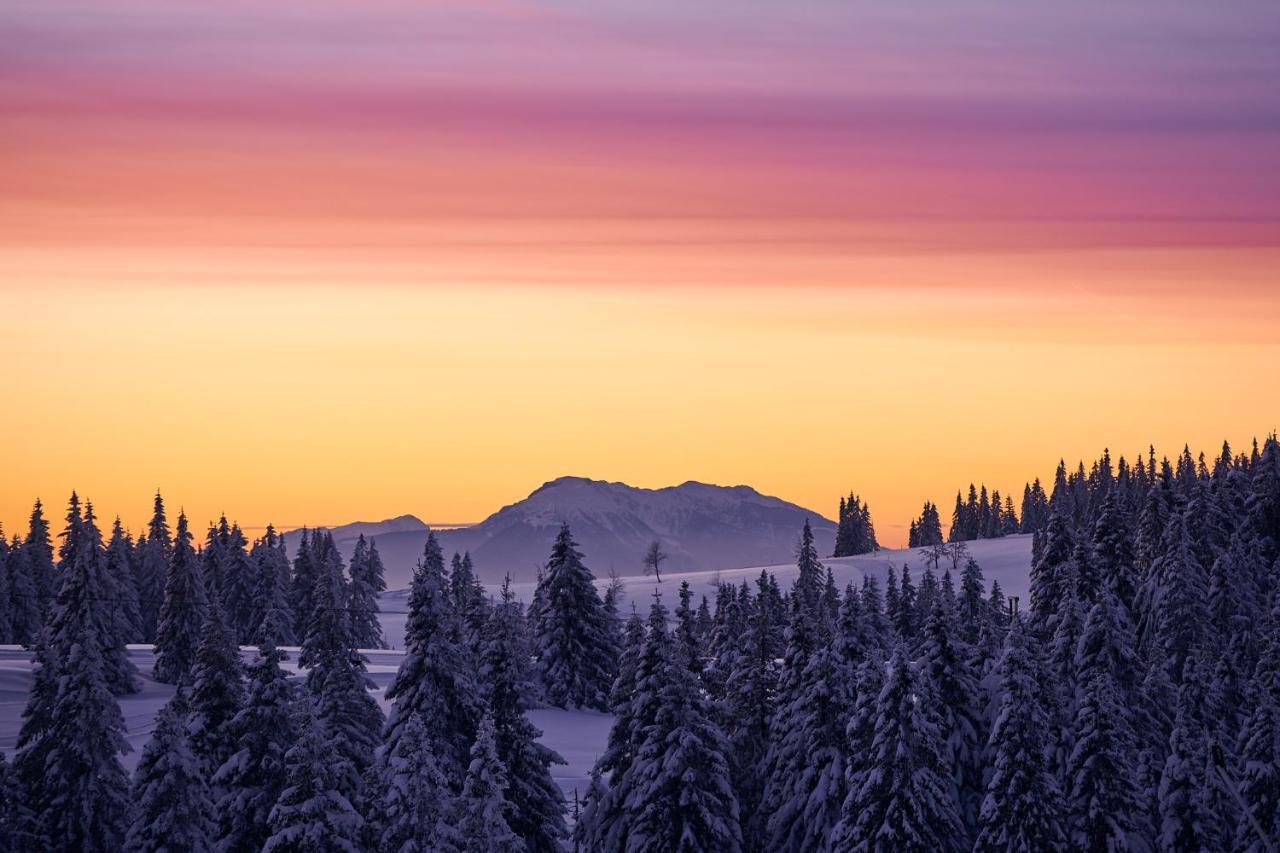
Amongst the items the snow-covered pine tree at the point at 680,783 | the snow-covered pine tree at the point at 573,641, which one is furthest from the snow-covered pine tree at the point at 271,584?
the snow-covered pine tree at the point at 680,783

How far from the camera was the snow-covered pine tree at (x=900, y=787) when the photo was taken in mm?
48688

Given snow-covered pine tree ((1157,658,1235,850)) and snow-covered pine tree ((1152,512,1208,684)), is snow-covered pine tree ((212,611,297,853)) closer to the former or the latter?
snow-covered pine tree ((1157,658,1235,850))

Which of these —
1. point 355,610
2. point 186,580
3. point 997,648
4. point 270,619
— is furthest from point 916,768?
point 355,610

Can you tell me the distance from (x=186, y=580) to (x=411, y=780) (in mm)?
67463

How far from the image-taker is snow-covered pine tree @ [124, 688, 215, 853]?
46656 mm

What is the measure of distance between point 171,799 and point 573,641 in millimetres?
47875

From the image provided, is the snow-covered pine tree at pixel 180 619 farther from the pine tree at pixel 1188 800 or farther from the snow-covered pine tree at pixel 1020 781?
the pine tree at pixel 1188 800

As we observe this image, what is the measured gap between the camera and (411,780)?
139 ft

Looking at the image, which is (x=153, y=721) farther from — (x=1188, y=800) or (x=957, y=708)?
(x=1188, y=800)

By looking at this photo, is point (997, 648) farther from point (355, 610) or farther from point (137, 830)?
point (355, 610)

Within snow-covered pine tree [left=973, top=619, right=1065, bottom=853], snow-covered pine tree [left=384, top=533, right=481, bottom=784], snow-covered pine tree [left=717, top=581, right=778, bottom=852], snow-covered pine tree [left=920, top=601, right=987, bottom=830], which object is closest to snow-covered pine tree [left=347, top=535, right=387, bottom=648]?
snow-covered pine tree [left=384, top=533, right=481, bottom=784]

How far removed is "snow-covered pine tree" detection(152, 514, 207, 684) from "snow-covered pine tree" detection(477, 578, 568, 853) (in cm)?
5818

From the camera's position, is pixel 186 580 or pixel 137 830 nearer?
pixel 137 830

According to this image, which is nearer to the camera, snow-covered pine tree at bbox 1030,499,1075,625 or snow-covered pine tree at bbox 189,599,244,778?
snow-covered pine tree at bbox 189,599,244,778
